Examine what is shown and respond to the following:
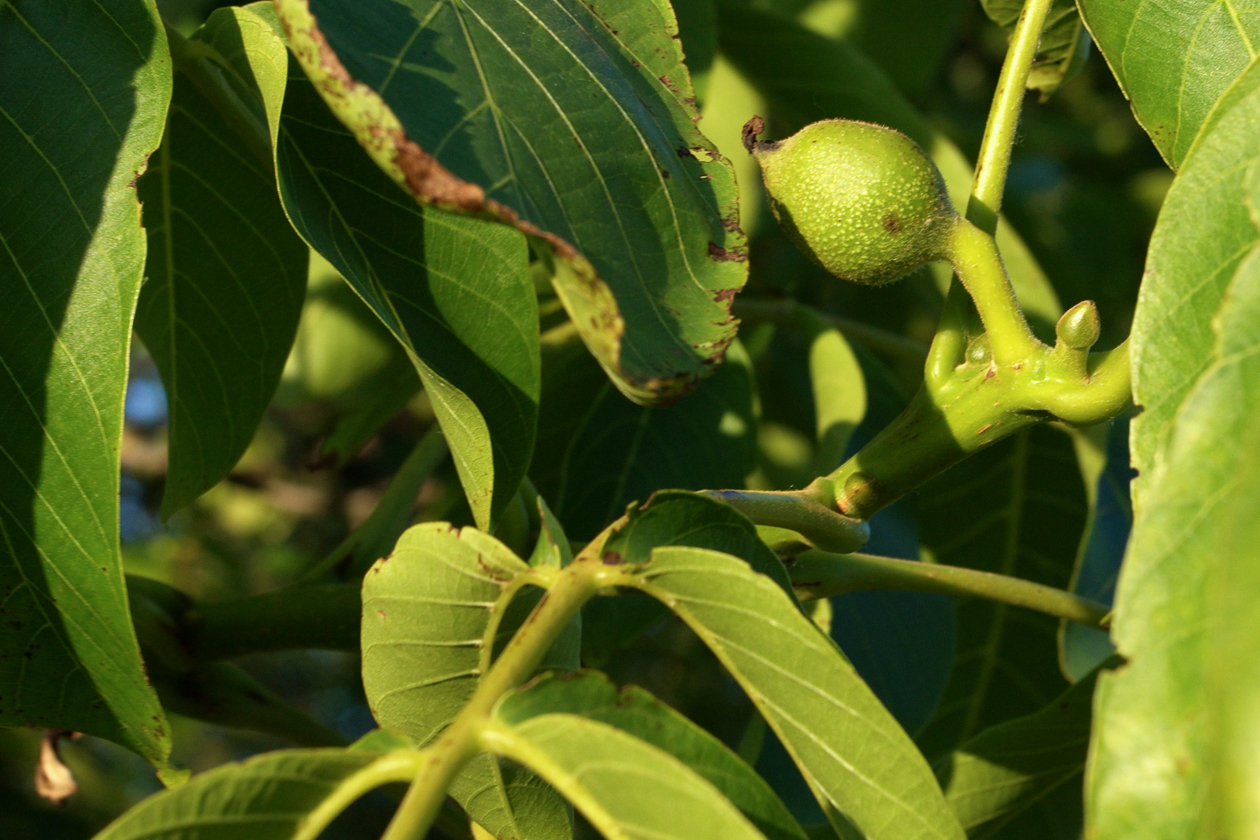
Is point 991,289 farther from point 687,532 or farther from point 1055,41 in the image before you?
point 1055,41

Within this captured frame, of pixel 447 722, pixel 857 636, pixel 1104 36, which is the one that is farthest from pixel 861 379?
pixel 447 722

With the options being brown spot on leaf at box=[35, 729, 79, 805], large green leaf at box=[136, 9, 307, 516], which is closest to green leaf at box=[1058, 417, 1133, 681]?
large green leaf at box=[136, 9, 307, 516]

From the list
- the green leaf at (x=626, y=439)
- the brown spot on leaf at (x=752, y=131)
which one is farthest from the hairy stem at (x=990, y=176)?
the green leaf at (x=626, y=439)

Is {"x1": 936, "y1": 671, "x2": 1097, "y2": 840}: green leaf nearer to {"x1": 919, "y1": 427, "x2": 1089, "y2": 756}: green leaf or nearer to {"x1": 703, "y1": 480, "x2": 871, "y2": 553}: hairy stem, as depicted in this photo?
{"x1": 703, "y1": 480, "x2": 871, "y2": 553}: hairy stem

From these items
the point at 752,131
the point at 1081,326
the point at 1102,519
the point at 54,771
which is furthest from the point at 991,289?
the point at 54,771

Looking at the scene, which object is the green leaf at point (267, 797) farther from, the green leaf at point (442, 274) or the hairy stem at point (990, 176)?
the hairy stem at point (990, 176)

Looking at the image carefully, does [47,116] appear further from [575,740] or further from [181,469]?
[575,740]
